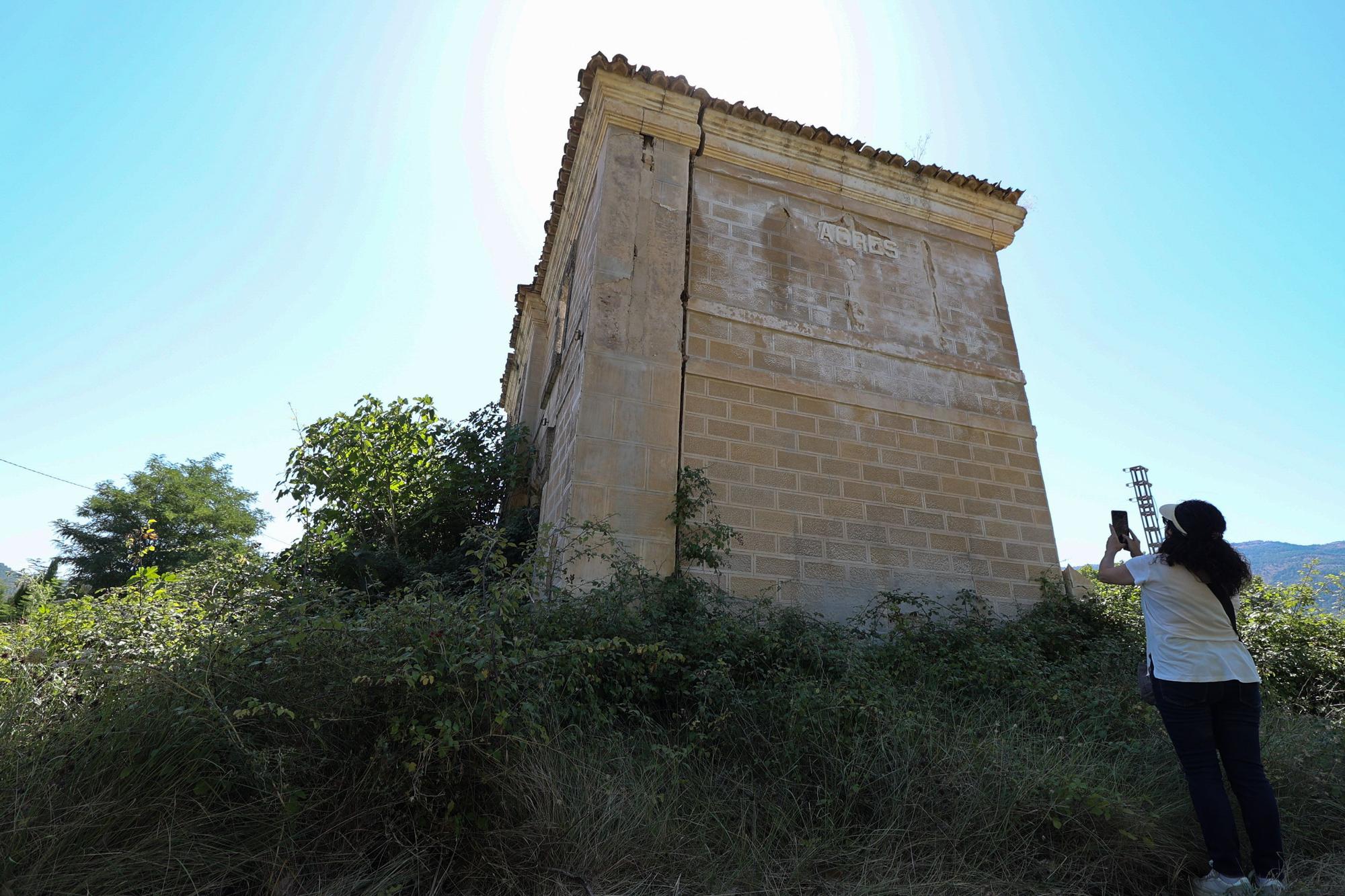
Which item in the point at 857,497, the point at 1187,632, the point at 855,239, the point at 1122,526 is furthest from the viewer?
the point at 855,239

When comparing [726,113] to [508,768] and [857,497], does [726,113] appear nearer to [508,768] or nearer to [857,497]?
[857,497]

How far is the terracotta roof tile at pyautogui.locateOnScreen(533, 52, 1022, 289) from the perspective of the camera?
7.34 m

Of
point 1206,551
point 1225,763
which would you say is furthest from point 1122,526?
point 1225,763

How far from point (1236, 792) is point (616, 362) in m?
5.02

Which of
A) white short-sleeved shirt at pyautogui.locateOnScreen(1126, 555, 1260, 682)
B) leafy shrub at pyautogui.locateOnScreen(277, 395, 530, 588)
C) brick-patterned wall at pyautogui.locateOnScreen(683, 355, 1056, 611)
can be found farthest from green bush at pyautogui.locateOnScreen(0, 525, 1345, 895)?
leafy shrub at pyautogui.locateOnScreen(277, 395, 530, 588)

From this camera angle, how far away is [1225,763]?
3.05m

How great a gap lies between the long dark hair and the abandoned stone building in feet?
10.8

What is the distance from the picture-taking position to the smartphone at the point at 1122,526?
3.83 m

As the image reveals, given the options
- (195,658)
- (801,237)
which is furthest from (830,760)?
(801,237)

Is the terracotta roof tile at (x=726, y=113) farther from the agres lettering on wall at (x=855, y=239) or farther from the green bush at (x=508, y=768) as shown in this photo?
the green bush at (x=508, y=768)

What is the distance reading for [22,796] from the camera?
2436 millimetres

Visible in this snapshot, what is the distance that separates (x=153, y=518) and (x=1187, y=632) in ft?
91.4

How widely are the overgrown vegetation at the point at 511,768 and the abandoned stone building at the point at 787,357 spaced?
2.35m

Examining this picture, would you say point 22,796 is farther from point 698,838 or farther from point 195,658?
point 698,838
